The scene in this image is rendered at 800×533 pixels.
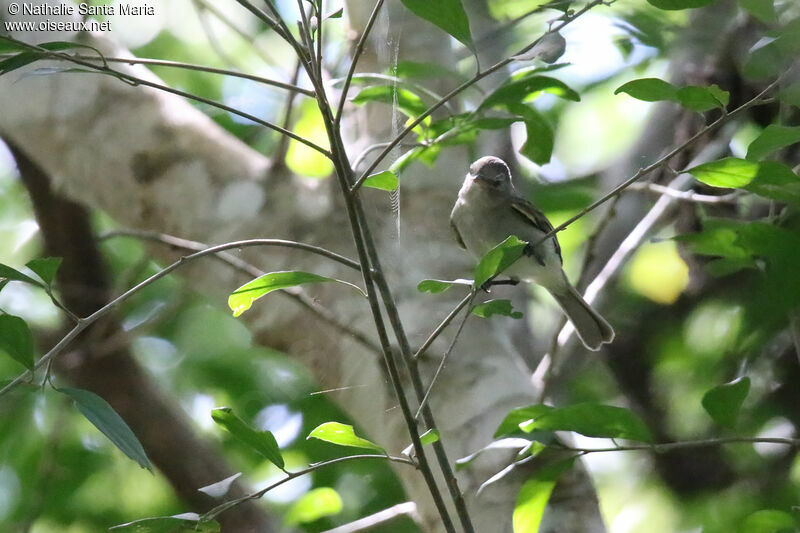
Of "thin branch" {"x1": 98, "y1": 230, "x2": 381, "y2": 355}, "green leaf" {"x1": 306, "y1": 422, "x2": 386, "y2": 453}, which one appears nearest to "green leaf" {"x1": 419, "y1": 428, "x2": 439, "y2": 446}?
"green leaf" {"x1": 306, "y1": 422, "x2": 386, "y2": 453}

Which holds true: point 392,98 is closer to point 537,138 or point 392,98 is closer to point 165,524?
point 537,138

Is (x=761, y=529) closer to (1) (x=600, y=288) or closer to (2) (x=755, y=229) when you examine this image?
(2) (x=755, y=229)

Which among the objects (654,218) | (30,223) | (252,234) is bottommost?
(30,223)

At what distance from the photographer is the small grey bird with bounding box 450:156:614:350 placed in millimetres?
2539

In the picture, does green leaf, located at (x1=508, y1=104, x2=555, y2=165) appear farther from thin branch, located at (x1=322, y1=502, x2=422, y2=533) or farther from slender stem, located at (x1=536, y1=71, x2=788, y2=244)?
thin branch, located at (x1=322, y1=502, x2=422, y2=533)

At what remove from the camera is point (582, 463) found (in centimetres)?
208

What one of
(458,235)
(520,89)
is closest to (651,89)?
(520,89)

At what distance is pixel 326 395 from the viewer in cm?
293

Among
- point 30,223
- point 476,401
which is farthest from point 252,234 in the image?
point 30,223

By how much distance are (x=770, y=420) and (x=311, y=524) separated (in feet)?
5.49

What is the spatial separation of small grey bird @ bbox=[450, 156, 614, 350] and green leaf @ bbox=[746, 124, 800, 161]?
1.13 meters

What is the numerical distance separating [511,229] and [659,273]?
5.41ft

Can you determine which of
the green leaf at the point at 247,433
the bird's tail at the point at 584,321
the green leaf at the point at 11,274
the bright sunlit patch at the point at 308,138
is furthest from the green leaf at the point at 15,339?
the bright sunlit patch at the point at 308,138

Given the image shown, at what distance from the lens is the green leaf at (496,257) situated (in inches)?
51.0
